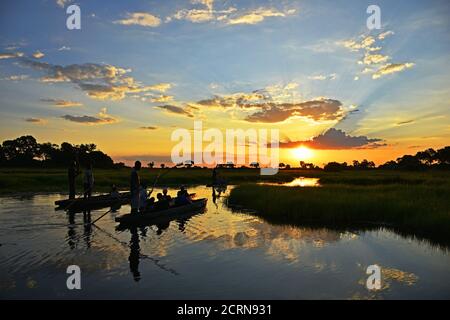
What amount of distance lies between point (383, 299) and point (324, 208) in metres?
12.0

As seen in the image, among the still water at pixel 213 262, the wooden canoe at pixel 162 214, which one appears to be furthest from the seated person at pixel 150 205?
the still water at pixel 213 262

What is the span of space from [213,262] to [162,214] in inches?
327

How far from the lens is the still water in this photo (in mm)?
9289

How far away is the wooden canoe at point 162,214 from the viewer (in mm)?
17281

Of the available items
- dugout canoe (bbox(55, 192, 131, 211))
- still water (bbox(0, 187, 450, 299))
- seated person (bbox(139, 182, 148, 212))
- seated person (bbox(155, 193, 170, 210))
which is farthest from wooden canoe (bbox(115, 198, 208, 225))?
dugout canoe (bbox(55, 192, 131, 211))

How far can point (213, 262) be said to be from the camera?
11.9 metres

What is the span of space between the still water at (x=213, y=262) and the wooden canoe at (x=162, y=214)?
55cm

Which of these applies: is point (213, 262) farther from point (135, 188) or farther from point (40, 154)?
point (40, 154)

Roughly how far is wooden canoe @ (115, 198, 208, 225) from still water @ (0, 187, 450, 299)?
55 cm

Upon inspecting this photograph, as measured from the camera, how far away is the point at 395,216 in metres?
19.1

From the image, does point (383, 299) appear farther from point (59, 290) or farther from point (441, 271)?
point (59, 290)

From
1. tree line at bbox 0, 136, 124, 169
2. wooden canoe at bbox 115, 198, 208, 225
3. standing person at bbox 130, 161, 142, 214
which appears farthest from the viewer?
tree line at bbox 0, 136, 124, 169

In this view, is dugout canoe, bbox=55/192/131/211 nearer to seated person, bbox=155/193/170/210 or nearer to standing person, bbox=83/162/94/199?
standing person, bbox=83/162/94/199
